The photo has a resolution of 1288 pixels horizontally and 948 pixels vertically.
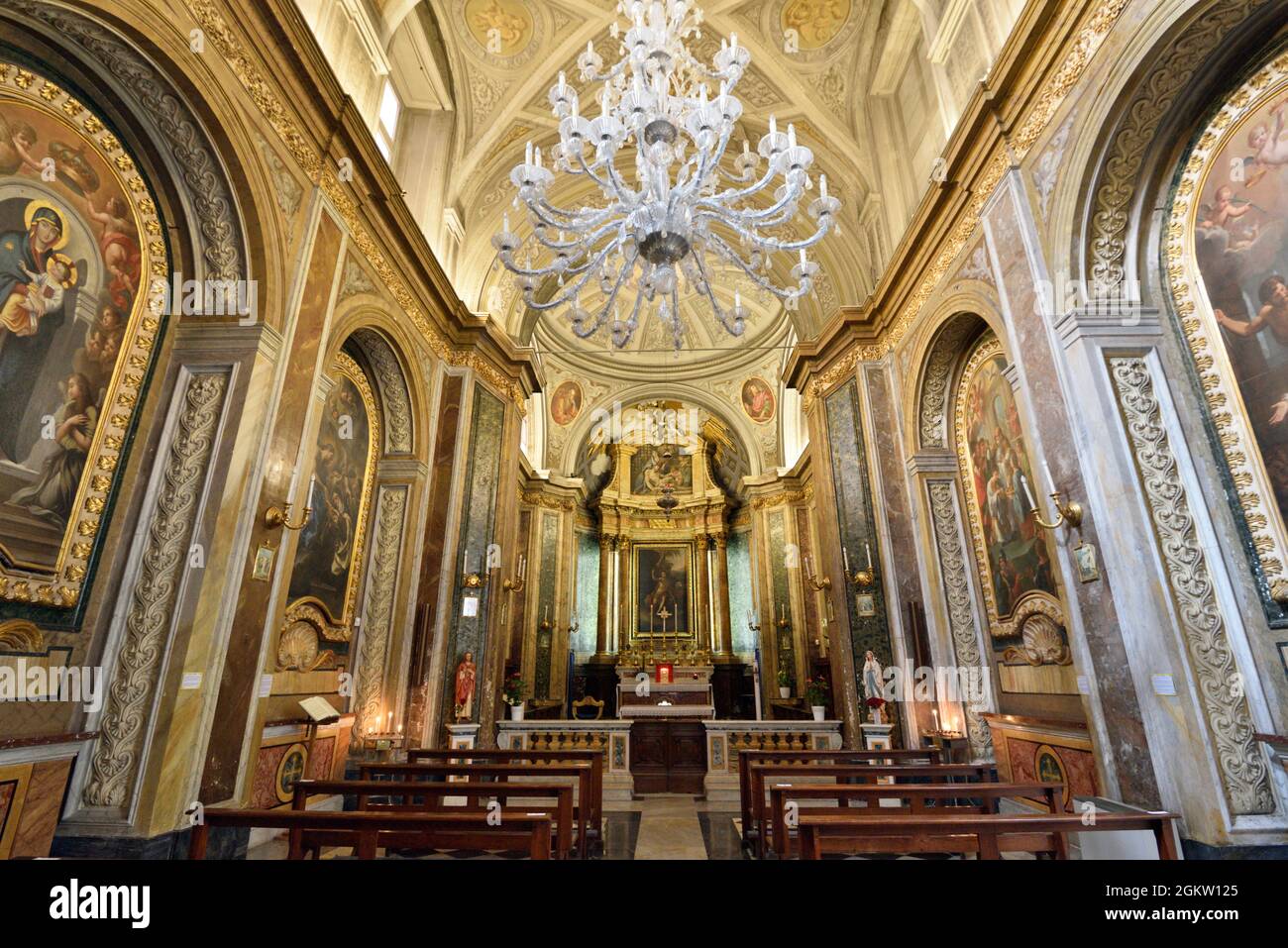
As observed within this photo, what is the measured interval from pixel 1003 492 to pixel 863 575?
2594 millimetres

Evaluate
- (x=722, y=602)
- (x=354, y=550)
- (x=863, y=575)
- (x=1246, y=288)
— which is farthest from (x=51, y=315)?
(x=722, y=602)

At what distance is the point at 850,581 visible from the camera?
9.74 metres

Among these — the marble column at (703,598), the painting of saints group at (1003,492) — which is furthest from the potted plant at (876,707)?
the marble column at (703,598)

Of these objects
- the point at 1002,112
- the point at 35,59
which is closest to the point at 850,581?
the point at 1002,112

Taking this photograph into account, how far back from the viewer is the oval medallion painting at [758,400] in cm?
1853

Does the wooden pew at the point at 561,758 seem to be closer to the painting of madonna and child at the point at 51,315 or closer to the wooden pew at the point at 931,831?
the wooden pew at the point at 931,831

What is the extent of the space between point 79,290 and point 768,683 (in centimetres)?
1619

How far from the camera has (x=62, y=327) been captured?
443 centimetres

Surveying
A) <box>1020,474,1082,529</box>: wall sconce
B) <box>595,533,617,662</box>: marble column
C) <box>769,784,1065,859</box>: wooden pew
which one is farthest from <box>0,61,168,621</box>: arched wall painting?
<box>595,533,617,662</box>: marble column

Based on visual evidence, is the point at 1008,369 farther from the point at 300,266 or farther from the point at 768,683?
the point at 768,683

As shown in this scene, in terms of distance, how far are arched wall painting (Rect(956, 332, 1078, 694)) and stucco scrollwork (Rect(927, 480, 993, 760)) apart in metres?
0.33

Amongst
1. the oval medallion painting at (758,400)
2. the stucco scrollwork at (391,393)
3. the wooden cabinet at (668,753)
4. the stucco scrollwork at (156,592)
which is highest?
the oval medallion painting at (758,400)

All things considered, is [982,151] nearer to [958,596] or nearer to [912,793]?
[958,596]

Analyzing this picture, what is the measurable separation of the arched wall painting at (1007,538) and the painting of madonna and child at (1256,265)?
5.75 ft
